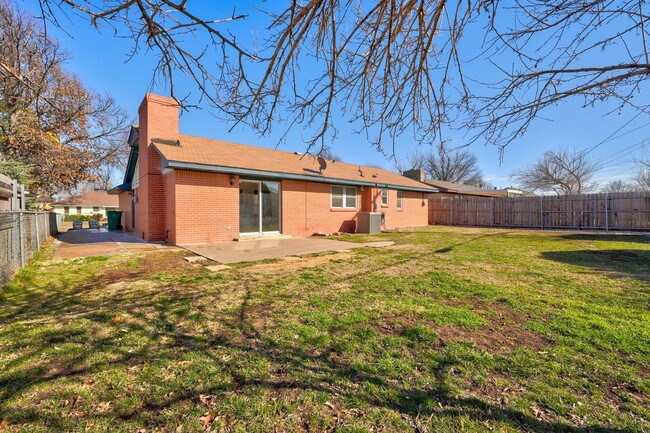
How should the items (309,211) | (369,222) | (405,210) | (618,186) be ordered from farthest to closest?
(618,186), (405,210), (369,222), (309,211)

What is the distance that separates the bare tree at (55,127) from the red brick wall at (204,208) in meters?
5.77

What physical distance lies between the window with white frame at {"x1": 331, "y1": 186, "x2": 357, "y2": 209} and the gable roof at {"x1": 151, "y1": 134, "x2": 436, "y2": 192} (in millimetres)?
592

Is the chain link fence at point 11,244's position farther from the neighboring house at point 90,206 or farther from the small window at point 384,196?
the neighboring house at point 90,206

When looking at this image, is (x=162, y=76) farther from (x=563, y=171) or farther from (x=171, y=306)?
(x=563, y=171)

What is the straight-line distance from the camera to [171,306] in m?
3.94

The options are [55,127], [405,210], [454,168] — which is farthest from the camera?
[454,168]

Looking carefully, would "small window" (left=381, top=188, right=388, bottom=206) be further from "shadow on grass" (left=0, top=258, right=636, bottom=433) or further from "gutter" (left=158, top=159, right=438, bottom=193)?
"shadow on grass" (left=0, top=258, right=636, bottom=433)

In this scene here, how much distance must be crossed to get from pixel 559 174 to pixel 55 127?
48.0 metres

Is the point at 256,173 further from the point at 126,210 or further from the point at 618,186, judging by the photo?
the point at 618,186

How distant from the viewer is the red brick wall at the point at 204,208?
974 centimetres

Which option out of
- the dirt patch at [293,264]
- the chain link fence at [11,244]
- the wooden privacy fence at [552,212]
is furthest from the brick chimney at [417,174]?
the chain link fence at [11,244]

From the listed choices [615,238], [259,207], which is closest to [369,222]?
[259,207]

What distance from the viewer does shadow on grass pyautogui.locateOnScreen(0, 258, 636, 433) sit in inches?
76.9

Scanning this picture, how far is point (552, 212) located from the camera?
18.6m
